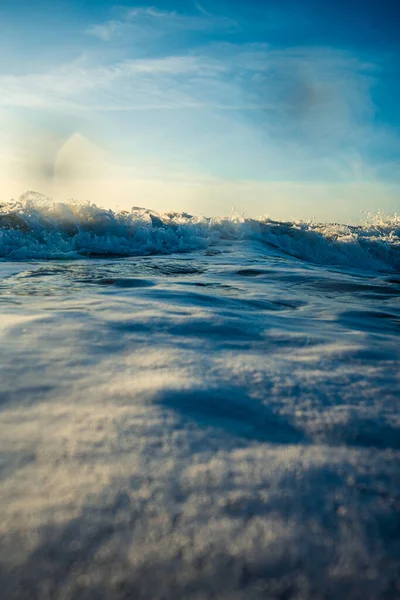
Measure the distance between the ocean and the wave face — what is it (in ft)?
17.2

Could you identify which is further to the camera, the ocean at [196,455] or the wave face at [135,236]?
the wave face at [135,236]

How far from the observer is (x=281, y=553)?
2.54 feet

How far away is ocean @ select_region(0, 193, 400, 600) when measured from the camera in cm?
74

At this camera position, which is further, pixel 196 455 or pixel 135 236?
pixel 135 236

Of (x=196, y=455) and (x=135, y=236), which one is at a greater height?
(x=135, y=236)

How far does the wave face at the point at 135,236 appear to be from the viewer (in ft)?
25.2

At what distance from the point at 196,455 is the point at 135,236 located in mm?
8078

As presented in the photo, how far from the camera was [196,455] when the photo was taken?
3.51 feet

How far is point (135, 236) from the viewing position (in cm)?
884

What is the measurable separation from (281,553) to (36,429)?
2.41ft

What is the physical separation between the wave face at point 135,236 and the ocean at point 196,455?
17.2ft

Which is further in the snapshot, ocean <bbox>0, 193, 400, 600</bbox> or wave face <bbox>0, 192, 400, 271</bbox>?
wave face <bbox>0, 192, 400, 271</bbox>

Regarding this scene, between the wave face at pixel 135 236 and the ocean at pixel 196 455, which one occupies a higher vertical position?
the wave face at pixel 135 236

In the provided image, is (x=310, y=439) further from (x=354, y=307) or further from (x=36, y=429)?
(x=354, y=307)
